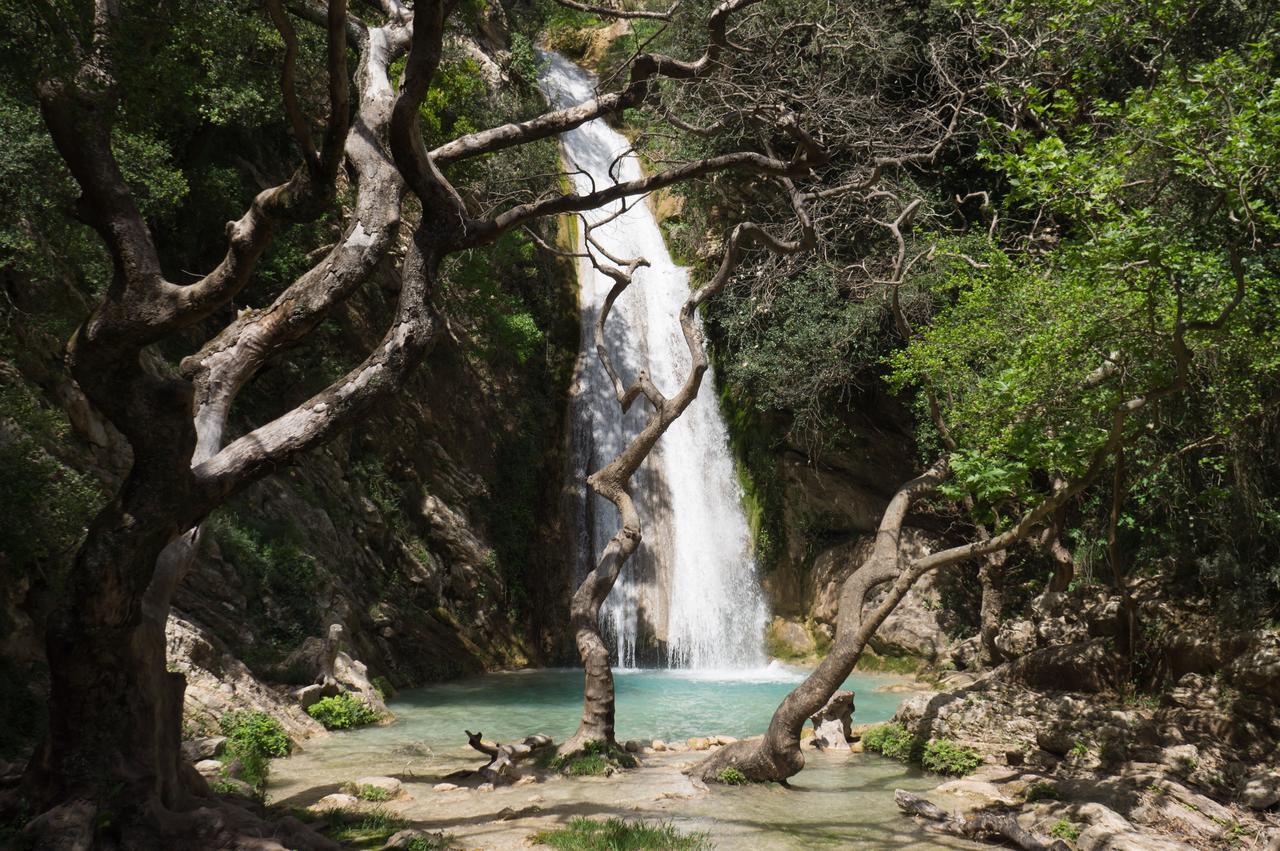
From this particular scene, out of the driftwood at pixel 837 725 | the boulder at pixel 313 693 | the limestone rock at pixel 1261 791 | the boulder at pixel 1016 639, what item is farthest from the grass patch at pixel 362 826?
the boulder at pixel 1016 639

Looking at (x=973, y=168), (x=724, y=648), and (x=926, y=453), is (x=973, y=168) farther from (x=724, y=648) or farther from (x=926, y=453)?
(x=724, y=648)

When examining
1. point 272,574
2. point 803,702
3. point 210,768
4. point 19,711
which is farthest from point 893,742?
point 272,574

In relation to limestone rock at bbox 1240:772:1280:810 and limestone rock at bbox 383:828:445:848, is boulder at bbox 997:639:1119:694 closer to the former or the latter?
limestone rock at bbox 1240:772:1280:810

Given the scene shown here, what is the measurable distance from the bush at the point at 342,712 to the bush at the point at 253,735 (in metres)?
1.42

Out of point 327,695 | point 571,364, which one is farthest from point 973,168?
point 327,695

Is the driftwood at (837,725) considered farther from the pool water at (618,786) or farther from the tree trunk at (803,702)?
the tree trunk at (803,702)

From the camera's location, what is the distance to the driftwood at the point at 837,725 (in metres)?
10.4

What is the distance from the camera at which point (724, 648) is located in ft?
62.1

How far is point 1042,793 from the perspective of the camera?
7.57 meters

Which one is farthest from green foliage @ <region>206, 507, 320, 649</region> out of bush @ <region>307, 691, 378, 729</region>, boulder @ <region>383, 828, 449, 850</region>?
boulder @ <region>383, 828, 449, 850</region>

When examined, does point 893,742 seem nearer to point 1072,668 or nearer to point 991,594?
point 1072,668

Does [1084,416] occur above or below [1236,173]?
below

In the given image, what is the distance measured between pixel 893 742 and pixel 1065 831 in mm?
3308

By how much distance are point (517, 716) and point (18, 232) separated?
27.7 ft
